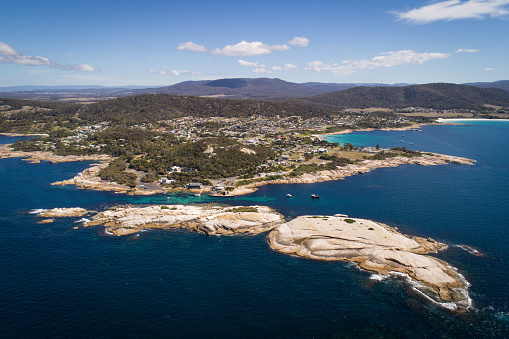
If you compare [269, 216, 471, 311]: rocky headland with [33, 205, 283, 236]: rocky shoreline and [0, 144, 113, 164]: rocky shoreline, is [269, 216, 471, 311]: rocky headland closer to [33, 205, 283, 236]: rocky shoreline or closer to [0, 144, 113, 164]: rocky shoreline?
[33, 205, 283, 236]: rocky shoreline

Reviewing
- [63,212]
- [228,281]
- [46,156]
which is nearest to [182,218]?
[228,281]

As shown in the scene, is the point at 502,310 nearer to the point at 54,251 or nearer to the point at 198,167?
the point at 54,251

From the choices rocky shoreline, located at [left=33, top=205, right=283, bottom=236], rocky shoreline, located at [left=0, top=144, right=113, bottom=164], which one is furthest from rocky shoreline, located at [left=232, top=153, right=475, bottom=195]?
rocky shoreline, located at [left=0, top=144, right=113, bottom=164]

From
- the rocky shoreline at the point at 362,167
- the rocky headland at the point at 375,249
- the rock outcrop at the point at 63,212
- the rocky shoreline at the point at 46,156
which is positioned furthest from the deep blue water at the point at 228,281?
the rocky shoreline at the point at 46,156

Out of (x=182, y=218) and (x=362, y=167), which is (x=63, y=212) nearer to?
(x=182, y=218)

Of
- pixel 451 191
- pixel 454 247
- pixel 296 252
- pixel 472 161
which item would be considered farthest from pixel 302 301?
pixel 472 161
